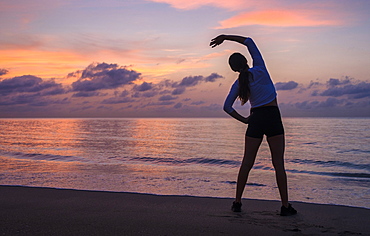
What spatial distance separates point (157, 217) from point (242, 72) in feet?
6.70

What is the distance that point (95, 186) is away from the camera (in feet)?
23.3

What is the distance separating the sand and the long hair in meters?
1.49

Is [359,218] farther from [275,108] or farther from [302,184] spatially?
[302,184]

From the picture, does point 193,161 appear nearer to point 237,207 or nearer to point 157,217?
point 237,207

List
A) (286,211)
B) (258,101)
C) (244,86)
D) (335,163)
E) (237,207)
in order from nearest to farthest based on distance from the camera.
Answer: (244,86), (258,101), (286,211), (237,207), (335,163)

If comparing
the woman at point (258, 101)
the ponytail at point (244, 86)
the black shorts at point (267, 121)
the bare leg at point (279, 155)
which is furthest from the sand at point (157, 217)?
the ponytail at point (244, 86)

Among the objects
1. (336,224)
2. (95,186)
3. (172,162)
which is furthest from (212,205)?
(172,162)

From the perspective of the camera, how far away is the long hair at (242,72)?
160 inches

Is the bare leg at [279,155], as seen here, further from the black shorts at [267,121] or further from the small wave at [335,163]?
the small wave at [335,163]

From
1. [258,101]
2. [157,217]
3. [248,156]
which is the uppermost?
[258,101]

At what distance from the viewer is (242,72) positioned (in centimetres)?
411

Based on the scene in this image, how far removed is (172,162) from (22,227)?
9427 mm

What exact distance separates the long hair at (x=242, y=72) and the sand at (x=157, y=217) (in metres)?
1.49

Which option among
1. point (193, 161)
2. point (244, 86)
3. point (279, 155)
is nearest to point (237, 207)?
point (279, 155)
